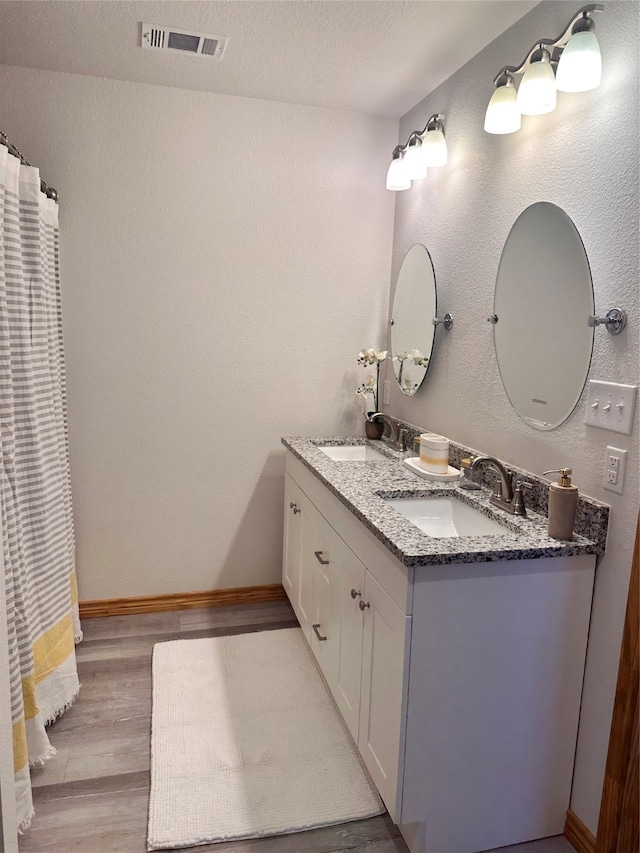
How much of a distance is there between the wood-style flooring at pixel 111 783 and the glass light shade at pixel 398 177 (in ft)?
7.42

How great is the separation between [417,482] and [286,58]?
1.70m

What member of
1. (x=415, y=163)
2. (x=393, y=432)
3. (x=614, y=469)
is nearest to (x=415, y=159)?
(x=415, y=163)

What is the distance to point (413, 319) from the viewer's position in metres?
2.81

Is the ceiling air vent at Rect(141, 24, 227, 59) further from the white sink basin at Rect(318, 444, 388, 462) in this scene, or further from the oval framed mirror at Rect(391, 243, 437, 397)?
the white sink basin at Rect(318, 444, 388, 462)

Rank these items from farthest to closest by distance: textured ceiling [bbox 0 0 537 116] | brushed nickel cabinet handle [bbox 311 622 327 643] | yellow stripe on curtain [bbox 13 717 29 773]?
brushed nickel cabinet handle [bbox 311 622 327 643], textured ceiling [bbox 0 0 537 116], yellow stripe on curtain [bbox 13 717 29 773]

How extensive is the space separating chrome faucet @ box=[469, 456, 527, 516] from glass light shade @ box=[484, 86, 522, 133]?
3.39ft

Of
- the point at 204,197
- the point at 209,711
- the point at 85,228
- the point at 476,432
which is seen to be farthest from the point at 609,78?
the point at 209,711

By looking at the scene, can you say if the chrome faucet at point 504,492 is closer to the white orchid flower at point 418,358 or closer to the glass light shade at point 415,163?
the white orchid flower at point 418,358

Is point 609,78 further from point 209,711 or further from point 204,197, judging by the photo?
point 209,711

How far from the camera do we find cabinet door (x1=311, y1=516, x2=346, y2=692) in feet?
7.09

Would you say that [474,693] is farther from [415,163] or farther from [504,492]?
[415,163]

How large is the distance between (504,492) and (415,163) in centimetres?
147

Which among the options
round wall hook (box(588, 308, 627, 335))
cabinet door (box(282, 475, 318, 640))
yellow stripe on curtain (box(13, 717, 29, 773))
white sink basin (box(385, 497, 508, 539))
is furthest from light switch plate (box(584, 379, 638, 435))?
yellow stripe on curtain (box(13, 717, 29, 773))

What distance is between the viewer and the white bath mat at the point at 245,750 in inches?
70.9
